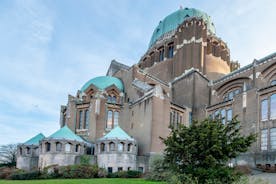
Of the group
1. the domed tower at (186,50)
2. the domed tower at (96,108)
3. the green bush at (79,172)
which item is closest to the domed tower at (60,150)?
the domed tower at (96,108)

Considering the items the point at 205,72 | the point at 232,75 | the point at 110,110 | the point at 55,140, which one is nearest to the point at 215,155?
the point at 55,140

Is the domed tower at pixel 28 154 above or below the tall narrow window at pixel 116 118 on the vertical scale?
below

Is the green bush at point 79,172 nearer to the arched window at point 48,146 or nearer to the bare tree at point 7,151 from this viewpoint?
the arched window at point 48,146

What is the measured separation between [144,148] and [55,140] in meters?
→ 11.6

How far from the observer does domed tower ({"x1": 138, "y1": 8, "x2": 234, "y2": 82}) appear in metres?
57.1

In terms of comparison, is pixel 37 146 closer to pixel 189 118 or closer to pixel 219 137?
pixel 189 118

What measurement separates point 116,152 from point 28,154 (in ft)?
47.1

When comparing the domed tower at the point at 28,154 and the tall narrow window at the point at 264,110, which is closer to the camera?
the tall narrow window at the point at 264,110

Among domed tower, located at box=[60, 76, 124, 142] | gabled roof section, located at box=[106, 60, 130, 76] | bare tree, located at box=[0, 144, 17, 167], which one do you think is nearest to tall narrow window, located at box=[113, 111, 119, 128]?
domed tower, located at box=[60, 76, 124, 142]

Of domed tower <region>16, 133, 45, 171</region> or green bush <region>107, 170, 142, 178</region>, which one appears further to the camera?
domed tower <region>16, 133, 45, 171</region>

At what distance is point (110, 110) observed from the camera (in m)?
44.9

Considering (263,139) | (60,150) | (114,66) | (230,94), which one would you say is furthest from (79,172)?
(114,66)

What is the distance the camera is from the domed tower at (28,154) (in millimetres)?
42247

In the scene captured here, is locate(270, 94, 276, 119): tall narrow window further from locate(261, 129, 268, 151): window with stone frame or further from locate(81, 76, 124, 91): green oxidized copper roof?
locate(81, 76, 124, 91): green oxidized copper roof
